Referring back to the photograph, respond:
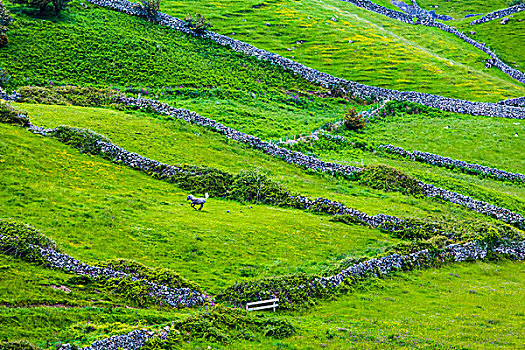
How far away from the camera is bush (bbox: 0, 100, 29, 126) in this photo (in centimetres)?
4247

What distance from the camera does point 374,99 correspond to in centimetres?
7694

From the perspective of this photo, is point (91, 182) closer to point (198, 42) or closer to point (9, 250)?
point (9, 250)

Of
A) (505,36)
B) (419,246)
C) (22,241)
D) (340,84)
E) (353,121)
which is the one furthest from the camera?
(505,36)

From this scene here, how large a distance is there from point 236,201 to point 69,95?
31.5 meters

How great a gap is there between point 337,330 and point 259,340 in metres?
4.51

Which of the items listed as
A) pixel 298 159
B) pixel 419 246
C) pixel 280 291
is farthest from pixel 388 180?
pixel 280 291

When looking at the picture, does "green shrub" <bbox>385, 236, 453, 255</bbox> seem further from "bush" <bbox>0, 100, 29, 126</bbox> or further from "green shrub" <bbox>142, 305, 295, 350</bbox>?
"bush" <bbox>0, 100, 29, 126</bbox>

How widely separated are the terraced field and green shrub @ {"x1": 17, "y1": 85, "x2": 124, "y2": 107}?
295mm

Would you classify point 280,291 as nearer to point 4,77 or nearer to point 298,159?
point 298,159

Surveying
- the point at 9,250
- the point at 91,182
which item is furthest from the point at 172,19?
the point at 9,250

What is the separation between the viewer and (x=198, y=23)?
85438mm

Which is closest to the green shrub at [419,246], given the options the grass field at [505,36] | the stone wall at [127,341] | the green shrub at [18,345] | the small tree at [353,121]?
the stone wall at [127,341]

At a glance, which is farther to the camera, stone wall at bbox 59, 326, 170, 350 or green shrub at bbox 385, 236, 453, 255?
green shrub at bbox 385, 236, 453, 255

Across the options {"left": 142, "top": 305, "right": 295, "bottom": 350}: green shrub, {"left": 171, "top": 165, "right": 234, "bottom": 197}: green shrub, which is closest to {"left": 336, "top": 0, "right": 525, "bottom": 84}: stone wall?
{"left": 171, "top": 165, "right": 234, "bottom": 197}: green shrub
